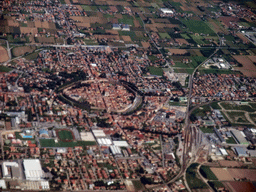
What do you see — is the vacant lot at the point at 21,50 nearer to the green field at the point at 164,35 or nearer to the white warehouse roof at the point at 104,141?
the white warehouse roof at the point at 104,141

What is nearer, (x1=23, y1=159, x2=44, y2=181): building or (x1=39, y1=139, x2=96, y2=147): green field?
(x1=23, y1=159, x2=44, y2=181): building

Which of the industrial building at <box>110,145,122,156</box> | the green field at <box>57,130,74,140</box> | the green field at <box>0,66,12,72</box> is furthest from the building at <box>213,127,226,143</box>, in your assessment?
the green field at <box>0,66,12,72</box>

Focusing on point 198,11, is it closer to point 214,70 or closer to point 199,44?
point 199,44

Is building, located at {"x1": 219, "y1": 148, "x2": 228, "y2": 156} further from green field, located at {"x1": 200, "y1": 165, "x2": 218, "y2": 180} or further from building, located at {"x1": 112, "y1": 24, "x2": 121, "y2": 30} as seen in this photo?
building, located at {"x1": 112, "y1": 24, "x2": 121, "y2": 30}

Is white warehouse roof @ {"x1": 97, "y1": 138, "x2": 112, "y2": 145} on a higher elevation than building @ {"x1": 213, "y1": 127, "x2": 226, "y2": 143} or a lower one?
higher

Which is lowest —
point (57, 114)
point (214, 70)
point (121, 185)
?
point (121, 185)

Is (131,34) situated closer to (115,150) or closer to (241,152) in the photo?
(241,152)

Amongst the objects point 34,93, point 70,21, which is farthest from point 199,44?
point 34,93
